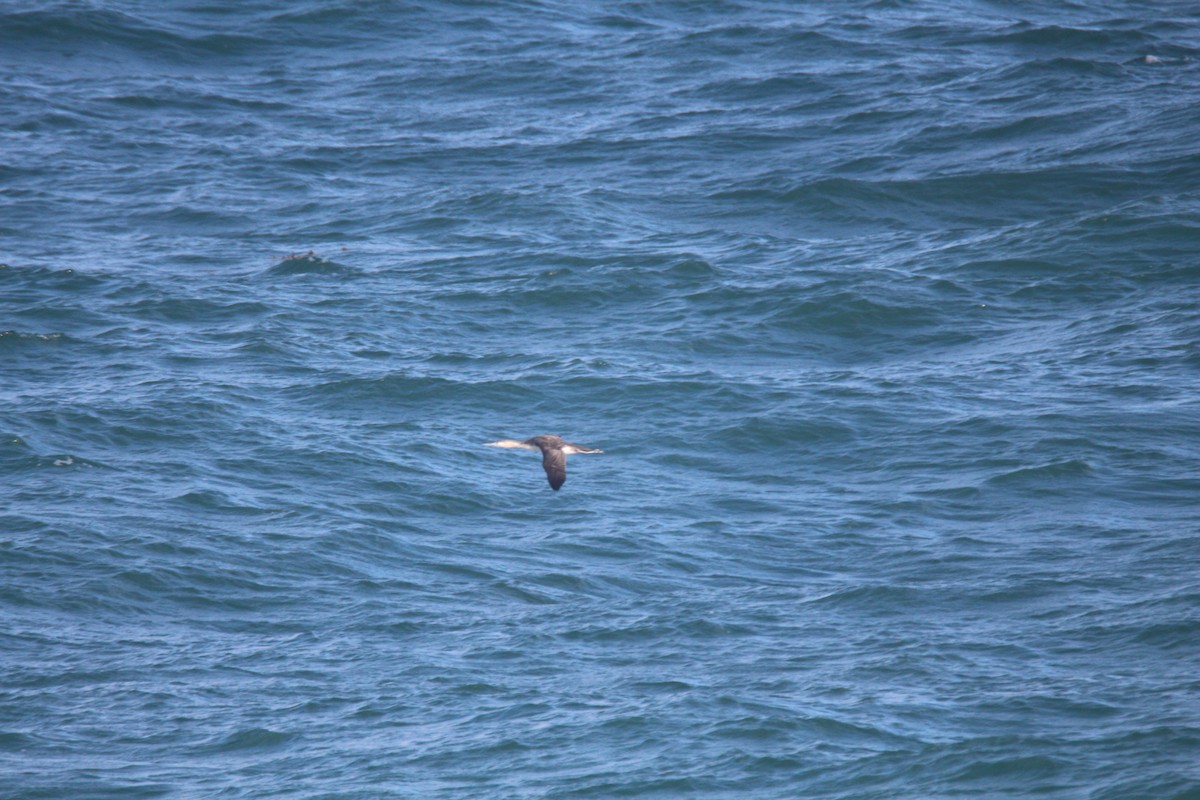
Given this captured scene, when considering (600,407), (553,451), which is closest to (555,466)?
(553,451)

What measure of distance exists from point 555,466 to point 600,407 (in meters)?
7.86

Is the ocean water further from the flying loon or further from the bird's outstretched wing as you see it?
the bird's outstretched wing

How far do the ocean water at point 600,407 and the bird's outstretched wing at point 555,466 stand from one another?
2.78 m

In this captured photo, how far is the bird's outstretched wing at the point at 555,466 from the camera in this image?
14.3 m

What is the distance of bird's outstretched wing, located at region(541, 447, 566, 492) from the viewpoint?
14.3 metres

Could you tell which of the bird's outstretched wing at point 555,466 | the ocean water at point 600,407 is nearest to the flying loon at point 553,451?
the bird's outstretched wing at point 555,466

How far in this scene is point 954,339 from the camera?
2425 centimetres

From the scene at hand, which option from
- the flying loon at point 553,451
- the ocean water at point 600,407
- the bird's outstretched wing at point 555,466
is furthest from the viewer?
the ocean water at point 600,407

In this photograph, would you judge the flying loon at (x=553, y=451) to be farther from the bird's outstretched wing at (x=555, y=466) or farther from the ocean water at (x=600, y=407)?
the ocean water at (x=600, y=407)

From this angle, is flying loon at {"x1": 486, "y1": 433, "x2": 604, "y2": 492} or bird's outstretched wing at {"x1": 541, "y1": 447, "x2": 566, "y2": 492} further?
flying loon at {"x1": 486, "y1": 433, "x2": 604, "y2": 492}

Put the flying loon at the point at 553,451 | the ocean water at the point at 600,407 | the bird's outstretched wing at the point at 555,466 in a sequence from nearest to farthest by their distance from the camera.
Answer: the bird's outstretched wing at the point at 555,466
the flying loon at the point at 553,451
the ocean water at the point at 600,407

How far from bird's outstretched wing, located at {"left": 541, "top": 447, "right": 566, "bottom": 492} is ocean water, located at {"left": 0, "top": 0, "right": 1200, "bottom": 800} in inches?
109

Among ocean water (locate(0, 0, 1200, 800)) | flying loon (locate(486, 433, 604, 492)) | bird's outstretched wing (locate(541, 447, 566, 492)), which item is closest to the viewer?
bird's outstretched wing (locate(541, 447, 566, 492))

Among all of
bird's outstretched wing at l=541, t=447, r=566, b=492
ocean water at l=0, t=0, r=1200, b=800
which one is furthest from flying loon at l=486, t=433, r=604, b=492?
ocean water at l=0, t=0, r=1200, b=800
